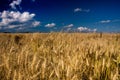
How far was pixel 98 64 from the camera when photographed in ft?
8.79

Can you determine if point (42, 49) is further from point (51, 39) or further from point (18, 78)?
point (18, 78)

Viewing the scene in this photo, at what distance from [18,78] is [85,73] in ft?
2.98

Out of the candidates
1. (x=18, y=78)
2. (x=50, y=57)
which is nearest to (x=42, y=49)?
(x=50, y=57)

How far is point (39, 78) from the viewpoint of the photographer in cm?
224

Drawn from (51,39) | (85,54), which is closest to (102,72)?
(85,54)

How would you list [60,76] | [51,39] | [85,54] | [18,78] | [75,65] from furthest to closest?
[51,39] → [85,54] → [75,65] → [60,76] → [18,78]

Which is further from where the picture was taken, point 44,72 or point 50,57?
point 50,57

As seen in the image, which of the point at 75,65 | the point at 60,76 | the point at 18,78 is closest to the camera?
the point at 18,78

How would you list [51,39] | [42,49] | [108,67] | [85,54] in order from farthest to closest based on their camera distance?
[51,39]
[42,49]
[85,54]
[108,67]

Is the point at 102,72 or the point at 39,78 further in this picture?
the point at 102,72

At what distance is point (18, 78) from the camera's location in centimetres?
202

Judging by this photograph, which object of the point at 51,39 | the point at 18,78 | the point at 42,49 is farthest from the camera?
the point at 51,39

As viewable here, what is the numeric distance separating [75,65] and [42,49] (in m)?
1.42

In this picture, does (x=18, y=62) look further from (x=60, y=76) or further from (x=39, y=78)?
(x=60, y=76)
